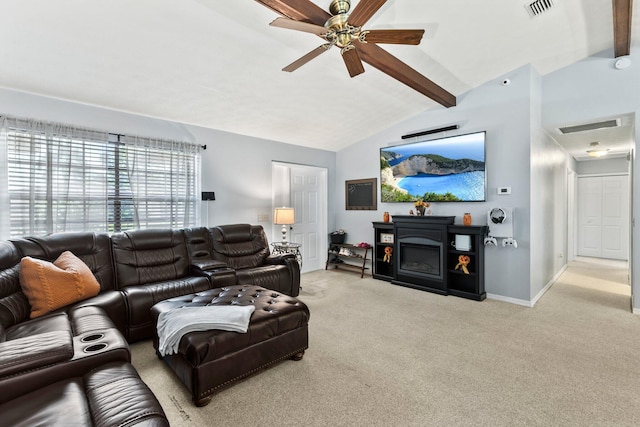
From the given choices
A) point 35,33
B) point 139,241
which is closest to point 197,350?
point 139,241

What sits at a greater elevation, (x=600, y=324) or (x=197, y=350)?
(x=197, y=350)

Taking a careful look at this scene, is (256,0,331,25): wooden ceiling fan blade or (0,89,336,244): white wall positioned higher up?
(256,0,331,25): wooden ceiling fan blade

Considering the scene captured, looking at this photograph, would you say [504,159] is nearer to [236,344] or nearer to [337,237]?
[337,237]

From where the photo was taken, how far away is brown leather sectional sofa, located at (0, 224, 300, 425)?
127cm

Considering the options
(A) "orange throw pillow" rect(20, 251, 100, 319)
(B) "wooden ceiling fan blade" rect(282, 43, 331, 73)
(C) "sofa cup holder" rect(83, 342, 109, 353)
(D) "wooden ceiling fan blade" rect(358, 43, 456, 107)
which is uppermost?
(D) "wooden ceiling fan blade" rect(358, 43, 456, 107)

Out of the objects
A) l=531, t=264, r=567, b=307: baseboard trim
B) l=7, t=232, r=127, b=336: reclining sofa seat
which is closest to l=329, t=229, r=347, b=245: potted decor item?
l=531, t=264, r=567, b=307: baseboard trim

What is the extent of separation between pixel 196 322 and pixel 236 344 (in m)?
0.31

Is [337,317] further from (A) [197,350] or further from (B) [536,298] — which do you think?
(B) [536,298]

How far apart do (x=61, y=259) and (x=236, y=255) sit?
71.3 inches

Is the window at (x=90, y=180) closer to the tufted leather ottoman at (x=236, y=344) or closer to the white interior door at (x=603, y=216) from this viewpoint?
the tufted leather ottoman at (x=236, y=344)

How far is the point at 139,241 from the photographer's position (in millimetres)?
3295

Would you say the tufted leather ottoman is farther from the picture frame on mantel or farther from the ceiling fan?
the picture frame on mantel

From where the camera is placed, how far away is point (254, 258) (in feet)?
13.5

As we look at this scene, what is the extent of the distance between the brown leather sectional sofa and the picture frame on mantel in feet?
7.06
